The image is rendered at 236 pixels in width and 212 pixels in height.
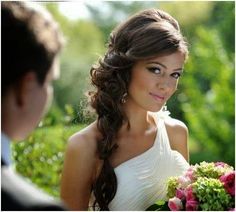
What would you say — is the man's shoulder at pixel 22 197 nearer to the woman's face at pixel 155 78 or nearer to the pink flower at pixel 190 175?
the pink flower at pixel 190 175

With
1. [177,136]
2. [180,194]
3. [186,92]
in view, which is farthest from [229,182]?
[186,92]

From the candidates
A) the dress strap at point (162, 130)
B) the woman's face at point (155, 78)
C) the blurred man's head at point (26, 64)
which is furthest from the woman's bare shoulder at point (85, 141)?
the blurred man's head at point (26, 64)

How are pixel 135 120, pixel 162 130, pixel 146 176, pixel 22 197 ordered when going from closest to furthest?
pixel 22 197 < pixel 146 176 < pixel 135 120 < pixel 162 130

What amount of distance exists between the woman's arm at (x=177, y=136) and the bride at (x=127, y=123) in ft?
0.70

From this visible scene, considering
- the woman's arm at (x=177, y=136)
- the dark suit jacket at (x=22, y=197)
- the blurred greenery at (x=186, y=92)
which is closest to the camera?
the dark suit jacket at (x=22, y=197)

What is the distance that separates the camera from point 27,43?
1.60 metres

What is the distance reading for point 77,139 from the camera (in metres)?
2.97

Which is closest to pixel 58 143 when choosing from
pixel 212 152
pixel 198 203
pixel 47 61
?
Result: pixel 198 203

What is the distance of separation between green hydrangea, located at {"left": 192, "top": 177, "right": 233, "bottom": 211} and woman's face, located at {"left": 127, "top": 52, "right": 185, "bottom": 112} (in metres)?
0.53

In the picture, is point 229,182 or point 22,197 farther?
point 229,182

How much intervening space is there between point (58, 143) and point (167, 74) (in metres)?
2.73

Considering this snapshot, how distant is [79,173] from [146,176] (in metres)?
0.34

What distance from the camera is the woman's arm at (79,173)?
9.58 feet

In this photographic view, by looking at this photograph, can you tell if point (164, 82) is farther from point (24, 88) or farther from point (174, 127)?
point (24, 88)
